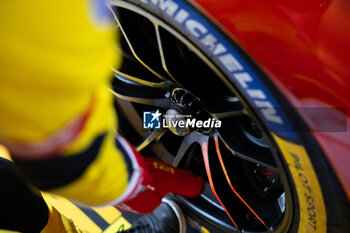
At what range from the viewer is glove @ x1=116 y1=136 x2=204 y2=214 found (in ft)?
2.98

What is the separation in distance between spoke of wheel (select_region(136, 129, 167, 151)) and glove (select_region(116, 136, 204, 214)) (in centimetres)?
17

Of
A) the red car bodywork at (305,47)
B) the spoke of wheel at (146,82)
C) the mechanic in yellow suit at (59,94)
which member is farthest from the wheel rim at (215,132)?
the mechanic in yellow suit at (59,94)

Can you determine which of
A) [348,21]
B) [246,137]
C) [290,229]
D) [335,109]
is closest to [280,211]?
[290,229]

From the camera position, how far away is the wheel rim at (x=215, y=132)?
1.06m

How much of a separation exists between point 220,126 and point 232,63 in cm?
33

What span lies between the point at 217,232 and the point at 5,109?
972 millimetres

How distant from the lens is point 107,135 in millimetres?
670

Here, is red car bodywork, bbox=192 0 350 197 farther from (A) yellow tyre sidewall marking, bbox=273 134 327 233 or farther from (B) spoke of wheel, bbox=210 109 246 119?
(B) spoke of wheel, bbox=210 109 246 119

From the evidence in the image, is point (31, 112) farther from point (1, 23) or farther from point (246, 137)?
point (246, 137)

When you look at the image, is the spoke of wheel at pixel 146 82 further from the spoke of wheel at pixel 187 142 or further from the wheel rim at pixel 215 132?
the spoke of wheel at pixel 187 142

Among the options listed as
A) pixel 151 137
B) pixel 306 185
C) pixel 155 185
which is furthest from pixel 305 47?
pixel 151 137

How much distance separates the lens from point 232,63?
0.82 metres

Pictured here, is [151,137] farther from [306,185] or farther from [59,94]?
[59,94]

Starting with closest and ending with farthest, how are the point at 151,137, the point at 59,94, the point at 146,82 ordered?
the point at 59,94
the point at 146,82
the point at 151,137
